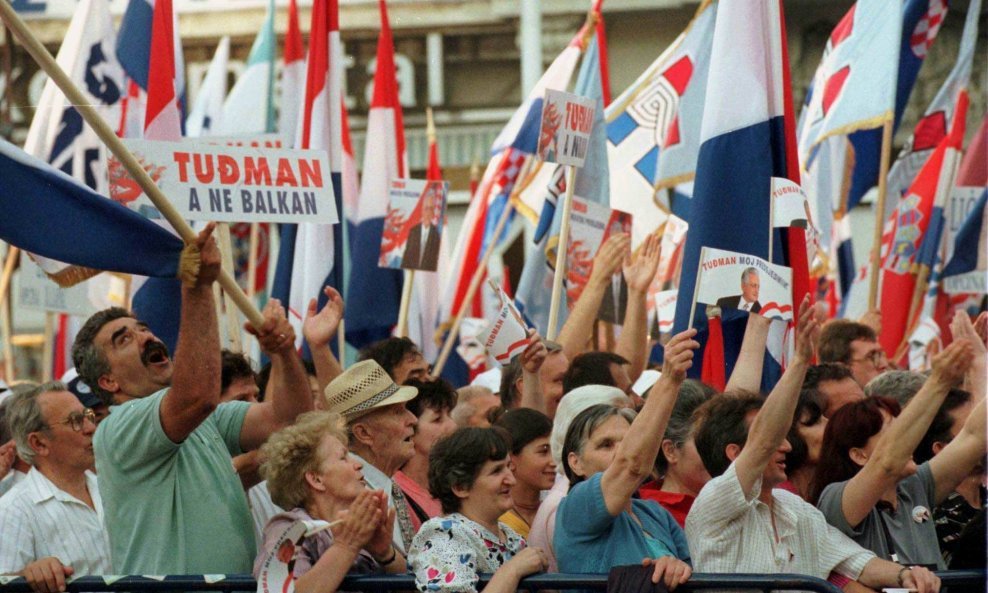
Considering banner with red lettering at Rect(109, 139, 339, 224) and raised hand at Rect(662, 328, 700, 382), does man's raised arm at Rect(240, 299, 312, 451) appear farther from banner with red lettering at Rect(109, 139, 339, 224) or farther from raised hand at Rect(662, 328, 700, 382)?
raised hand at Rect(662, 328, 700, 382)

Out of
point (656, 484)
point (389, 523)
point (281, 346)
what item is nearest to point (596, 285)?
point (656, 484)

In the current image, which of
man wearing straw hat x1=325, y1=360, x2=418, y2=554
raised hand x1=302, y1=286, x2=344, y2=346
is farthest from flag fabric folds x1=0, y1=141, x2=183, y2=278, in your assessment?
raised hand x1=302, y1=286, x2=344, y2=346

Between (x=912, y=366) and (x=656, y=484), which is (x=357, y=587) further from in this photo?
(x=912, y=366)

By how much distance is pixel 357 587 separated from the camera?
15.4ft

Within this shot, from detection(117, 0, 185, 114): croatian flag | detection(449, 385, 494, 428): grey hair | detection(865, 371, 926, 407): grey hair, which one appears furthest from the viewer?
detection(117, 0, 185, 114): croatian flag

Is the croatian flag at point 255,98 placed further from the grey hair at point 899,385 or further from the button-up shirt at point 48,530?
the button-up shirt at point 48,530

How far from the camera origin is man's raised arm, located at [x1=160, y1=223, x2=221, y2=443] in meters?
4.76

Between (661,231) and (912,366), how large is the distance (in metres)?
1.87

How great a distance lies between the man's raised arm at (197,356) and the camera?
4762 mm

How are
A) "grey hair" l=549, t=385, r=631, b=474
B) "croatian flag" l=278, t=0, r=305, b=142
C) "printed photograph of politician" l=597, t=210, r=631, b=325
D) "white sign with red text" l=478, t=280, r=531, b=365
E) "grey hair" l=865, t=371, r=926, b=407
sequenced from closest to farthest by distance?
"grey hair" l=549, t=385, r=631, b=474 < "grey hair" l=865, t=371, r=926, b=407 < "white sign with red text" l=478, t=280, r=531, b=365 < "printed photograph of politician" l=597, t=210, r=631, b=325 < "croatian flag" l=278, t=0, r=305, b=142

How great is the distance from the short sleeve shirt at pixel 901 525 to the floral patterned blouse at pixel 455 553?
1033 mm

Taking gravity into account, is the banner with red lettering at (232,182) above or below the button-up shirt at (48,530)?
above

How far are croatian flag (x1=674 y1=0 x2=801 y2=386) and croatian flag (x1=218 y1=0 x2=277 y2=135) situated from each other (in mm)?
5466

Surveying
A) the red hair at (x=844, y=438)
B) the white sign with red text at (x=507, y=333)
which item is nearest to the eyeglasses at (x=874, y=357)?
the white sign with red text at (x=507, y=333)
